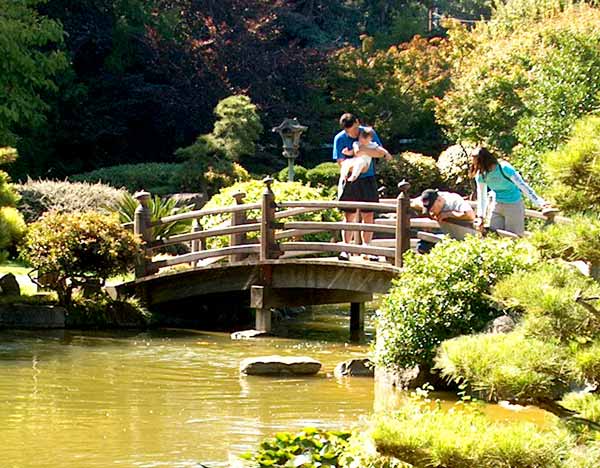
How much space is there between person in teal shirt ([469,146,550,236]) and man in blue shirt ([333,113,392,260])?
2.32m

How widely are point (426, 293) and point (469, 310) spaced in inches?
16.4

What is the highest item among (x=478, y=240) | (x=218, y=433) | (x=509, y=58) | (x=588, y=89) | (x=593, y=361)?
(x=509, y=58)

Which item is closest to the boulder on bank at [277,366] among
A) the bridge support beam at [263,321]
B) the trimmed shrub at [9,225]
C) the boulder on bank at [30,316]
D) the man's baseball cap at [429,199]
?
the man's baseball cap at [429,199]

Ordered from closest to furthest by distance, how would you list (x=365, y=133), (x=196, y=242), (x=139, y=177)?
(x=365, y=133), (x=196, y=242), (x=139, y=177)

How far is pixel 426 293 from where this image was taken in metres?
12.4

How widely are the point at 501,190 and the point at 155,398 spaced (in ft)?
12.8

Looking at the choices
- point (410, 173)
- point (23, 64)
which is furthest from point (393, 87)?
point (23, 64)

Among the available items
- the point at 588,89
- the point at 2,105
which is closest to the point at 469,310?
the point at 588,89

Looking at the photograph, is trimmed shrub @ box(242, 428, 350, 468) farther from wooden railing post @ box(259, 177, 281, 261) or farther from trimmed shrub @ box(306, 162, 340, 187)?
trimmed shrub @ box(306, 162, 340, 187)

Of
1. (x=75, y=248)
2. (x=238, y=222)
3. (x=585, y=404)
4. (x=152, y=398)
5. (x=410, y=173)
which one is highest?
(x=410, y=173)

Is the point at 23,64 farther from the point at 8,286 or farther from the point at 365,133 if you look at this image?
the point at 365,133

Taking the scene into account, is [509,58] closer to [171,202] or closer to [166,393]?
[171,202]

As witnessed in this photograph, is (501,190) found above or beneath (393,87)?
beneath

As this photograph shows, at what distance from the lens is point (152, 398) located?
40.7 feet
